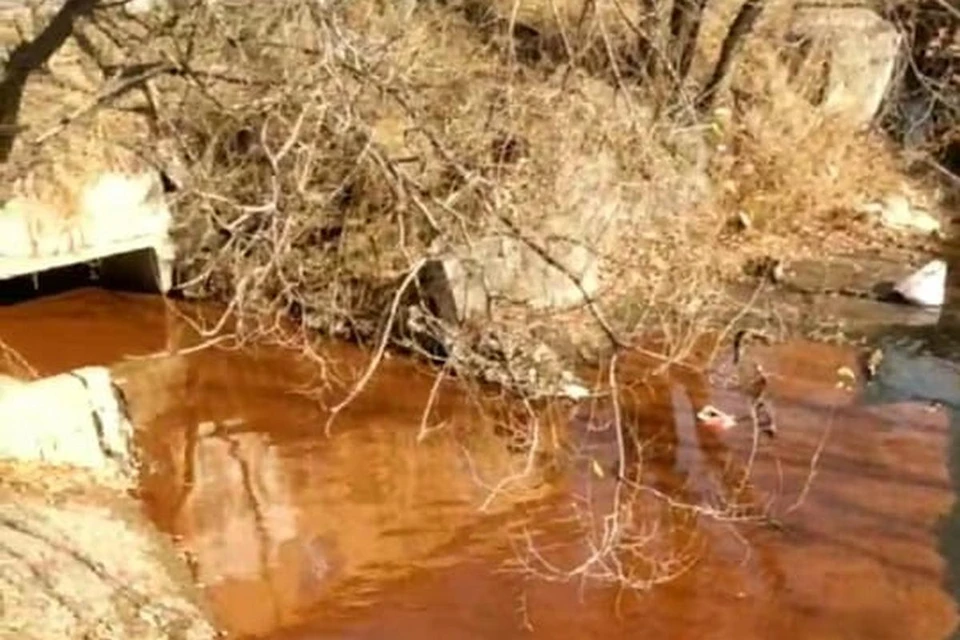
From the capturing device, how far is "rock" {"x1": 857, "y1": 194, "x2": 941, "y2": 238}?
14156 millimetres

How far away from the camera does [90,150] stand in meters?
11.1

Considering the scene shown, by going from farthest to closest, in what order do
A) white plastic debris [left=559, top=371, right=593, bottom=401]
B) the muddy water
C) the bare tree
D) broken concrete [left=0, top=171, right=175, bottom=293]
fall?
1. broken concrete [left=0, top=171, right=175, bottom=293]
2. white plastic debris [left=559, top=371, right=593, bottom=401]
3. the muddy water
4. the bare tree

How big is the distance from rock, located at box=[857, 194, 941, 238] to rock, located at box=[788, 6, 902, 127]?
0.93m

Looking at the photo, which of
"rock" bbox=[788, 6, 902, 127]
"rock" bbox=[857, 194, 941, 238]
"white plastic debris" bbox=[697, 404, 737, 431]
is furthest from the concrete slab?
"rock" bbox=[788, 6, 902, 127]

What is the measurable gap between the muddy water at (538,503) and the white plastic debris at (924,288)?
4.97ft

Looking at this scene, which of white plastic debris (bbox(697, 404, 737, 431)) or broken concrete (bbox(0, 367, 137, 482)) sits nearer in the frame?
broken concrete (bbox(0, 367, 137, 482))

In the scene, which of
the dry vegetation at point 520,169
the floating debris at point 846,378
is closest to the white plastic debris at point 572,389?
the dry vegetation at point 520,169

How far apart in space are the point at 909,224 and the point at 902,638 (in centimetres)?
738

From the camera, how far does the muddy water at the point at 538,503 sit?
7.59m

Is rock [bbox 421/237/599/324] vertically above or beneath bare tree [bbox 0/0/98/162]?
beneath

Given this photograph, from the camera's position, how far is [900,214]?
14289 millimetres

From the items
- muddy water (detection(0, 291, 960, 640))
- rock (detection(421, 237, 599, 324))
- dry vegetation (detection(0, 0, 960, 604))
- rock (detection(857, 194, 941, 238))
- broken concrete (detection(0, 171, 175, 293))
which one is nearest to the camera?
muddy water (detection(0, 291, 960, 640))

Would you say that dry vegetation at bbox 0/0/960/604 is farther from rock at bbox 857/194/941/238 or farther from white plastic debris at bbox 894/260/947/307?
white plastic debris at bbox 894/260/947/307

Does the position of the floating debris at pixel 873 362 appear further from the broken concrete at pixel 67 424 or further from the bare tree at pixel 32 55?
the bare tree at pixel 32 55
